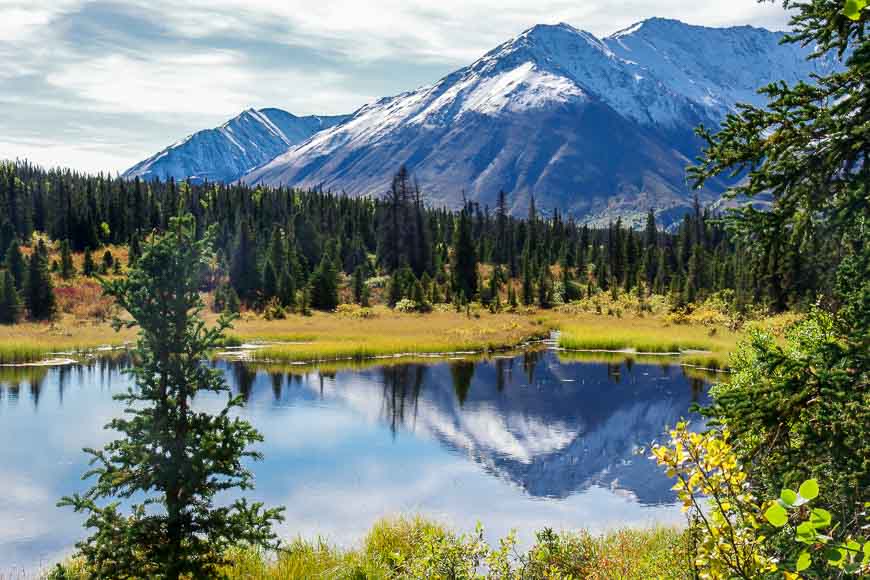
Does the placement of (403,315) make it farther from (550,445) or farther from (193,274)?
(193,274)

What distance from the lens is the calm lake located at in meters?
23.3

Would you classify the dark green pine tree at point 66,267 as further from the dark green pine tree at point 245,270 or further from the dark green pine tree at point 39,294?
the dark green pine tree at point 245,270

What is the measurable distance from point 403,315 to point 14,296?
39316 mm

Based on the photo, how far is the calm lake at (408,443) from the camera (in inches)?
918

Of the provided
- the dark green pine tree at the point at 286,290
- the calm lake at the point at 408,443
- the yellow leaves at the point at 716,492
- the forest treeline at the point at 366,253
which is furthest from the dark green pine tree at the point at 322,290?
the yellow leaves at the point at 716,492

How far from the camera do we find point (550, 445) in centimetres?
3362

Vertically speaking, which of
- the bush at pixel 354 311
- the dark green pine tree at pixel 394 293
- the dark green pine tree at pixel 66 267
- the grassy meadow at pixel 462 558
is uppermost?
the dark green pine tree at pixel 66 267

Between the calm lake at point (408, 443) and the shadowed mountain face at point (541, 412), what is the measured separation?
120 mm

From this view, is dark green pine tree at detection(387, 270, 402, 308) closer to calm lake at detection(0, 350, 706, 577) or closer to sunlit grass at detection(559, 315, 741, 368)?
sunlit grass at detection(559, 315, 741, 368)

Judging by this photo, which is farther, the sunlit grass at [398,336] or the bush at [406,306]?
the bush at [406,306]

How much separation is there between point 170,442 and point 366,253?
11531cm

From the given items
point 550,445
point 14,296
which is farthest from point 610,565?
point 14,296

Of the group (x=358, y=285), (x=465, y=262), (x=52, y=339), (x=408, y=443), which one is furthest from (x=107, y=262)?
(x=408, y=443)

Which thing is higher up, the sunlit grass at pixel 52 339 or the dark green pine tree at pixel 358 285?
the dark green pine tree at pixel 358 285
